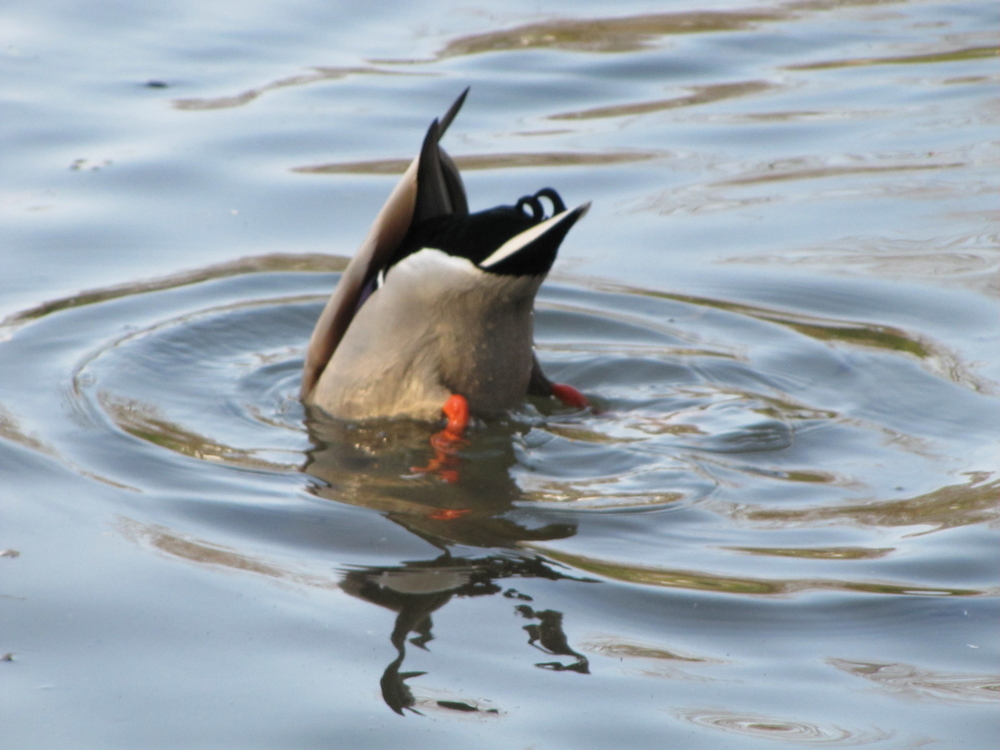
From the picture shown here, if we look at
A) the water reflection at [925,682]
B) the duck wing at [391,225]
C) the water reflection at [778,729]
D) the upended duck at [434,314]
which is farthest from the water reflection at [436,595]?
the duck wing at [391,225]

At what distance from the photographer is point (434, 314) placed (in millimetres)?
4945

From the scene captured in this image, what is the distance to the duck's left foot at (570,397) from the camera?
535cm

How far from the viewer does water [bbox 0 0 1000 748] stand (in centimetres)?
326

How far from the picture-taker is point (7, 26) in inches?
433

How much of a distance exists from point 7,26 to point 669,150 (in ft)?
18.5

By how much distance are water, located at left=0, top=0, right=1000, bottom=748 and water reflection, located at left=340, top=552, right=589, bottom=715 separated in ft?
0.04

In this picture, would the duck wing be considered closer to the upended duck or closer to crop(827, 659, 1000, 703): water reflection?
the upended duck

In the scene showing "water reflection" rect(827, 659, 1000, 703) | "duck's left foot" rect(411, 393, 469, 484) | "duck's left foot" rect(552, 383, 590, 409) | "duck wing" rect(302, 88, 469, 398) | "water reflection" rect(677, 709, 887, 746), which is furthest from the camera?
"duck's left foot" rect(552, 383, 590, 409)

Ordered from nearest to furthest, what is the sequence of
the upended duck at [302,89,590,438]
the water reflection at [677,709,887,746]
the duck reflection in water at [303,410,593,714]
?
the water reflection at [677,709,887,746]
the duck reflection in water at [303,410,593,714]
the upended duck at [302,89,590,438]

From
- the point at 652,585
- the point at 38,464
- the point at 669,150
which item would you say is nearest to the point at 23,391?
the point at 38,464

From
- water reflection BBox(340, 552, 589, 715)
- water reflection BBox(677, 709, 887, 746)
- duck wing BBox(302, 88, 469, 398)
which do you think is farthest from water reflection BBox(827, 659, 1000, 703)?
duck wing BBox(302, 88, 469, 398)

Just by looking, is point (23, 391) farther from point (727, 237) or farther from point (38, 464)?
point (727, 237)

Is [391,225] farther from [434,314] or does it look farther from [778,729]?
[778,729]

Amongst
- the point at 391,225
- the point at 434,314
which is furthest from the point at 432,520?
the point at 391,225
